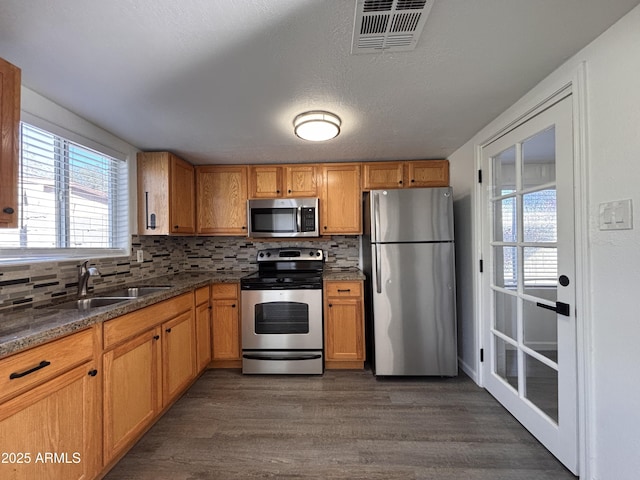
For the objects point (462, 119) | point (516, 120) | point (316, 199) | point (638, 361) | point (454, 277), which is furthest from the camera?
point (316, 199)

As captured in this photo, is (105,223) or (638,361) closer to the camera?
(638,361)

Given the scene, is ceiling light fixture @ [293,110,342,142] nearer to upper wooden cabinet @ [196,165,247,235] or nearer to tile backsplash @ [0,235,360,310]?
upper wooden cabinet @ [196,165,247,235]

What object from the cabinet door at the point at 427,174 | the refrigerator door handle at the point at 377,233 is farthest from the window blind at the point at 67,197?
the cabinet door at the point at 427,174

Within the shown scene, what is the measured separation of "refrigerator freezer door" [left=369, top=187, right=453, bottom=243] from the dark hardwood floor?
4.21 ft

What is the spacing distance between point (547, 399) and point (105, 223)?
132 inches

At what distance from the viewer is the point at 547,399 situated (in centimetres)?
165

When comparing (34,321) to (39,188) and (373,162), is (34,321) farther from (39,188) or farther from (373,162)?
(373,162)

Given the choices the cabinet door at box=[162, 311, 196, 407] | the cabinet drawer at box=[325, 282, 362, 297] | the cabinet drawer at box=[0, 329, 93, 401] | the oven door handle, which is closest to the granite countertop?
the cabinet drawer at box=[0, 329, 93, 401]

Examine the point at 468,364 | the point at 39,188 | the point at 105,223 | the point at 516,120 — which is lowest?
the point at 468,364

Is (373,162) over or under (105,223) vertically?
over

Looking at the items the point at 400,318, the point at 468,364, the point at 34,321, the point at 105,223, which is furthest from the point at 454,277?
the point at 105,223

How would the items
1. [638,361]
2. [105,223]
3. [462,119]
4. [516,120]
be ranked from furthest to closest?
[105,223] → [462,119] → [516,120] → [638,361]

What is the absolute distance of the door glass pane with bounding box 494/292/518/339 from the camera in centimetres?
186

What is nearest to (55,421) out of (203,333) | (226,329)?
(203,333)
